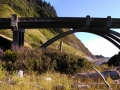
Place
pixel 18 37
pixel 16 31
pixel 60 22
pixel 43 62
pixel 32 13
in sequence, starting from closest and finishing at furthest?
pixel 43 62
pixel 60 22
pixel 16 31
pixel 18 37
pixel 32 13

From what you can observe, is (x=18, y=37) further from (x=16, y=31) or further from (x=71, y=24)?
(x=71, y=24)

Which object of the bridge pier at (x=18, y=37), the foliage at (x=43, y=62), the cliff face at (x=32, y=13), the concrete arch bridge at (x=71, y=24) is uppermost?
the cliff face at (x=32, y=13)

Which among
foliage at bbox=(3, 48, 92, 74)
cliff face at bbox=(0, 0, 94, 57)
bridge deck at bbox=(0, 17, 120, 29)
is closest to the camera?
foliage at bbox=(3, 48, 92, 74)

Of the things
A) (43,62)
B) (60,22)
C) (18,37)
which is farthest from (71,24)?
(43,62)

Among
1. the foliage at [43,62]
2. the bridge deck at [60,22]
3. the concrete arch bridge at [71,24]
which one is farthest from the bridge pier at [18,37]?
the foliage at [43,62]

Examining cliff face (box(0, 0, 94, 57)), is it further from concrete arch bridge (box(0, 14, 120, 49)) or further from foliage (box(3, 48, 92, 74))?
foliage (box(3, 48, 92, 74))

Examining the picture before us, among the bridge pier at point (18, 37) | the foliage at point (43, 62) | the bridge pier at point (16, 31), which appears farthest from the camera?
the bridge pier at point (18, 37)

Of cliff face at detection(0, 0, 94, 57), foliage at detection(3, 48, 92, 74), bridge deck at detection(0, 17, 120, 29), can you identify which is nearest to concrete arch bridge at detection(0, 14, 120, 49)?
bridge deck at detection(0, 17, 120, 29)

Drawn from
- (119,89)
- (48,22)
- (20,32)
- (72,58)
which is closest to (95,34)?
(48,22)

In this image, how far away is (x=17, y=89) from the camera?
7691 mm

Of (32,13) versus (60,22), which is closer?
(60,22)

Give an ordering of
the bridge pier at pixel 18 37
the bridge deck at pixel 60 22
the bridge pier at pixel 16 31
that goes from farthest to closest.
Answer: the bridge pier at pixel 18 37, the bridge pier at pixel 16 31, the bridge deck at pixel 60 22

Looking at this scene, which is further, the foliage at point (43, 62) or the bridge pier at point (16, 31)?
the bridge pier at point (16, 31)

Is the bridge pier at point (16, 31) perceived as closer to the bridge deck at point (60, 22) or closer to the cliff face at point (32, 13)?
the bridge deck at point (60, 22)
